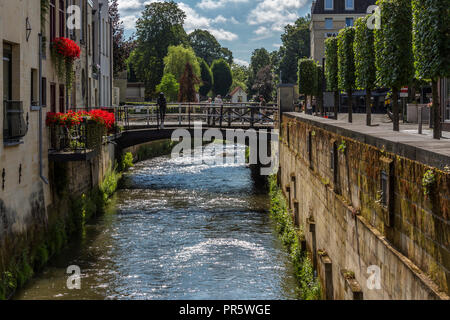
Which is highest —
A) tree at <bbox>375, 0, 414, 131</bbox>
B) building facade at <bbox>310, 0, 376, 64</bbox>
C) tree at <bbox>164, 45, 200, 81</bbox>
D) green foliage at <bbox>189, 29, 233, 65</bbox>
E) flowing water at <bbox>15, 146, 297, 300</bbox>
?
green foliage at <bbox>189, 29, 233, 65</bbox>

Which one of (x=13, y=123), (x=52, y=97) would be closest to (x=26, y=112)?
(x=13, y=123)

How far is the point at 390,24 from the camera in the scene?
12.4 m

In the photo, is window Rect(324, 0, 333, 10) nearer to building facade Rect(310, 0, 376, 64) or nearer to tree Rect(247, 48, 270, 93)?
building facade Rect(310, 0, 376, 64)

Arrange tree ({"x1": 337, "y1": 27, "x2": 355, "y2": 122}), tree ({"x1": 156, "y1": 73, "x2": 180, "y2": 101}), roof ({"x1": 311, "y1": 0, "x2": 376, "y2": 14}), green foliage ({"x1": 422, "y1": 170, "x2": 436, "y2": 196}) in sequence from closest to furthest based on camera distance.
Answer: green foliage ({"x1": 422, "y1": 170, "x2": 436, "y2": 196}), tree ({"x1": 337, "y1": 27, "x2": 355, "y2": 122}), roof ({"x1": 311, "y1": 0, "x2": 376, "y2": 14}), tree ({"x1": 156, "y1": 73, "x2": 180, "y2": 101})

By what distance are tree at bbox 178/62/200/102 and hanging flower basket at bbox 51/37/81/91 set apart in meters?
56.1

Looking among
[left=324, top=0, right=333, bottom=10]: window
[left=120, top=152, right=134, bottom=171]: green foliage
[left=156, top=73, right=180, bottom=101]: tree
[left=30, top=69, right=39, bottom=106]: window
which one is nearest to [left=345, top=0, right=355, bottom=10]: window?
[left=324, top=0, right=333, bottom=10]: window

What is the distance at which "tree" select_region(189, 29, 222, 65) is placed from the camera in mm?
113938

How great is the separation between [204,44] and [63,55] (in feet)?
325

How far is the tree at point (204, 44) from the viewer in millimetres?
113938

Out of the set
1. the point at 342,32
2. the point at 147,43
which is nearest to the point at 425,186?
the point at 342,32

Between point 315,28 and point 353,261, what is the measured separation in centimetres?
5739

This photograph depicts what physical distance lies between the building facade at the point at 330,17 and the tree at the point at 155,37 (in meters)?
23.0

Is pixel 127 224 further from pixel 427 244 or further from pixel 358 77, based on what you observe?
pixel 427 244

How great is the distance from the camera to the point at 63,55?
17.9m
